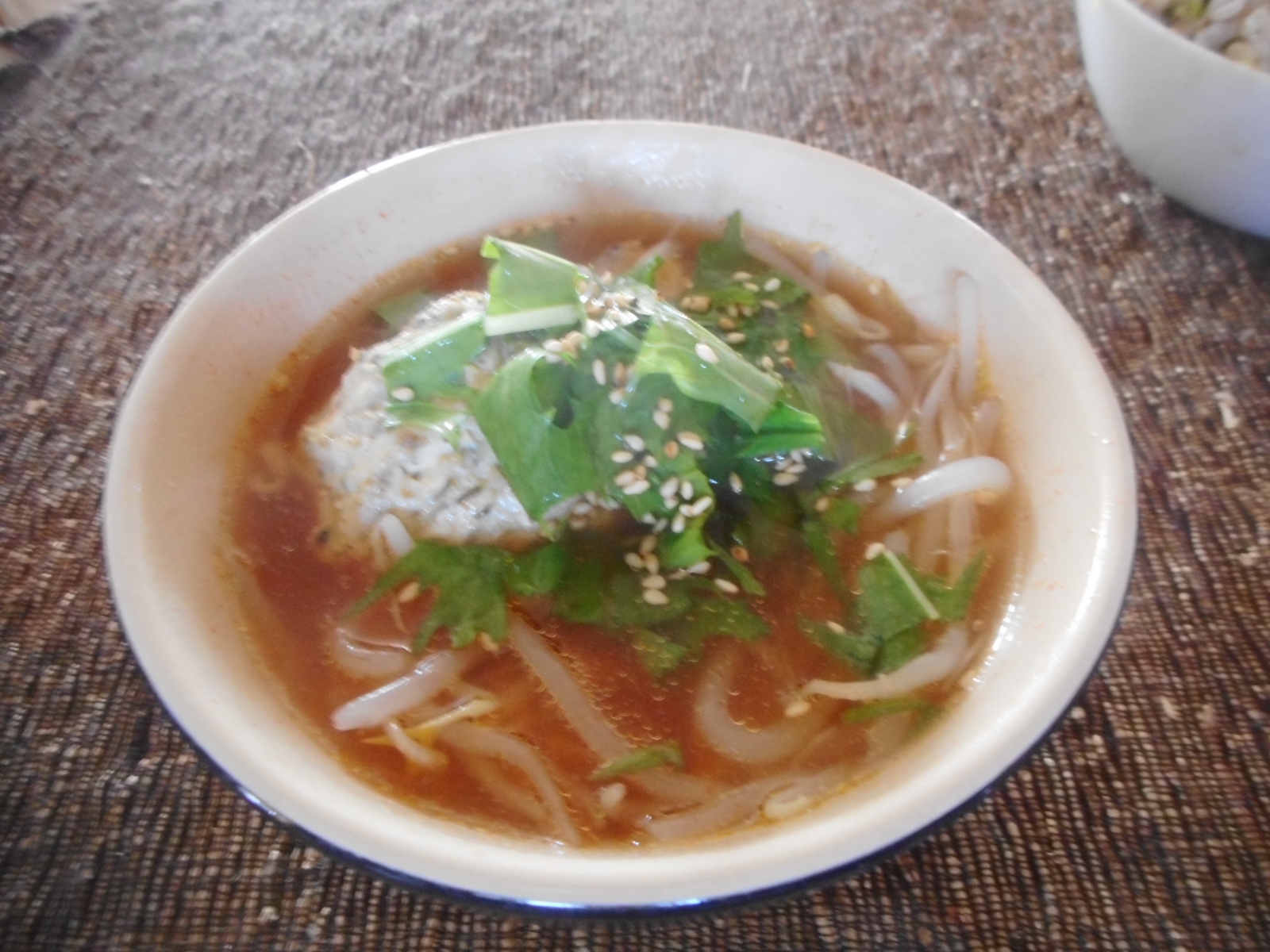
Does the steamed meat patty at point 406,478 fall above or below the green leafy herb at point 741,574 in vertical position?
above

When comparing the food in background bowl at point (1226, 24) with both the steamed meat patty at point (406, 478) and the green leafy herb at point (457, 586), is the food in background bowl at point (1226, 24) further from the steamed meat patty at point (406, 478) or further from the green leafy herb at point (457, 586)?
the green leafy herb at point (457, 586)

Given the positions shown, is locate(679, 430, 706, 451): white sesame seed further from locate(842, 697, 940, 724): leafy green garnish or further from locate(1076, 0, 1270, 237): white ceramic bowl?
locate(1076, 0, 1270, 237): white ceramic bowl

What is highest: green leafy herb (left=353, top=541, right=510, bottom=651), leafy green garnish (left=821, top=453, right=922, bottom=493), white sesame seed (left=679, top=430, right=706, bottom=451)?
white sesame seed (left=679, top=430, right=706, bottom=451)

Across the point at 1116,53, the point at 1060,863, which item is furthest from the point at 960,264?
the point at 1060,863

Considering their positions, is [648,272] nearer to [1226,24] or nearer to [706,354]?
[706,354]

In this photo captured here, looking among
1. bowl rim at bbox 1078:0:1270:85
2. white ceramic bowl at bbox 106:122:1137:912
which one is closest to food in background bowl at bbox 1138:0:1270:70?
bowl rim at bbox 1078:0:1270:85

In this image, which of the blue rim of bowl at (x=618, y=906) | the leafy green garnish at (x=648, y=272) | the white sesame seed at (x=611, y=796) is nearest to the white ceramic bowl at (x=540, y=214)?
the blue rim of bowl at (x=618, y=906)

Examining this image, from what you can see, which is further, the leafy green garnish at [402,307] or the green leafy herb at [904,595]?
the leafy green garnish at [402,307]
